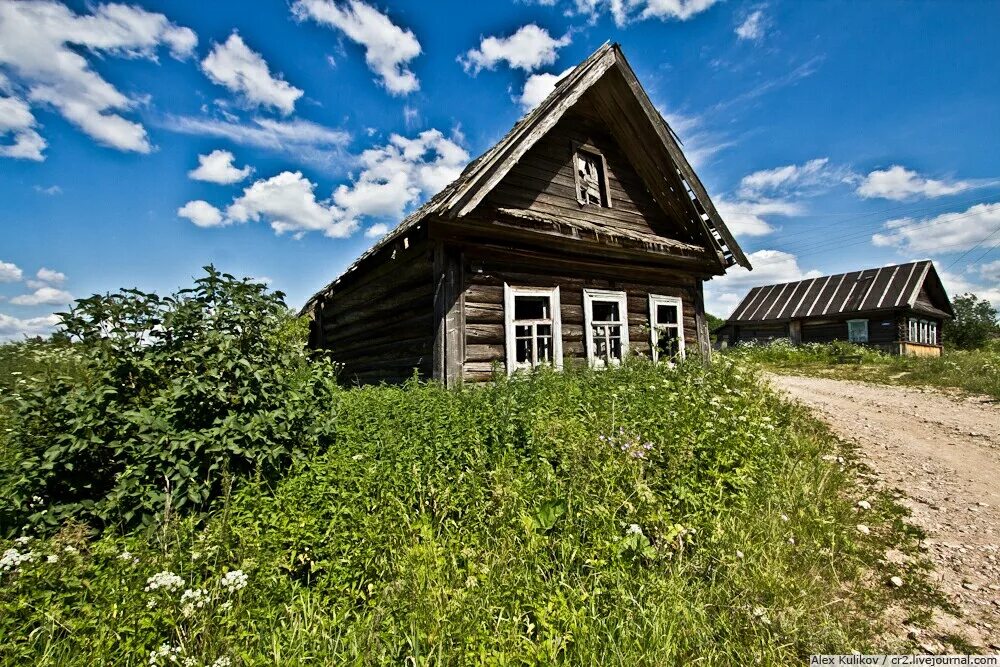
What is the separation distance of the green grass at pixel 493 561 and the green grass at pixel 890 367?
5549 millimetres

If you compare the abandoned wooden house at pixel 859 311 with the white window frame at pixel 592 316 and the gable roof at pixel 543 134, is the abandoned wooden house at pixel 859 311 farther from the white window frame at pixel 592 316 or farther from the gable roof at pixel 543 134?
the white window frame at pixel 592 316

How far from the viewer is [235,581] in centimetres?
248

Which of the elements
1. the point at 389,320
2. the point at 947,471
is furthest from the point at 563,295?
the point at 947,471

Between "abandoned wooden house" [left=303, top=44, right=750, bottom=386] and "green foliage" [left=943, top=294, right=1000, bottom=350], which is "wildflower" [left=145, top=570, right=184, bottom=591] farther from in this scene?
"green foliage" [left=943, top=294, right=1000, bottom=350]

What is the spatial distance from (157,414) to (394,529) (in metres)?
2.17

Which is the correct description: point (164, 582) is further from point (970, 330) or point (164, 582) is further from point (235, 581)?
point (970, 330)

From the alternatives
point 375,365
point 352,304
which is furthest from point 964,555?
point 352,304

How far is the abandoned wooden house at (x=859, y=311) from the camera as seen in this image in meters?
22.9

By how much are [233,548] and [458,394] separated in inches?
113

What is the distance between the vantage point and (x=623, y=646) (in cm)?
243

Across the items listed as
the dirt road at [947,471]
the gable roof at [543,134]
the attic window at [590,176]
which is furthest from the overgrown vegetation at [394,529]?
the attic window at [590,176]

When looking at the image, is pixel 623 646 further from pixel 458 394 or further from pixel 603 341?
pixel 603 341

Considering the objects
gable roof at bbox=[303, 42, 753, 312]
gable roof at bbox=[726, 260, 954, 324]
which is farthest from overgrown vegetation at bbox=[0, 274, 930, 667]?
gable roof at bbox=[726, 260, 954, 324]

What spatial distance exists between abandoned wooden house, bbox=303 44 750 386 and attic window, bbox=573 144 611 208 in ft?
0.10
